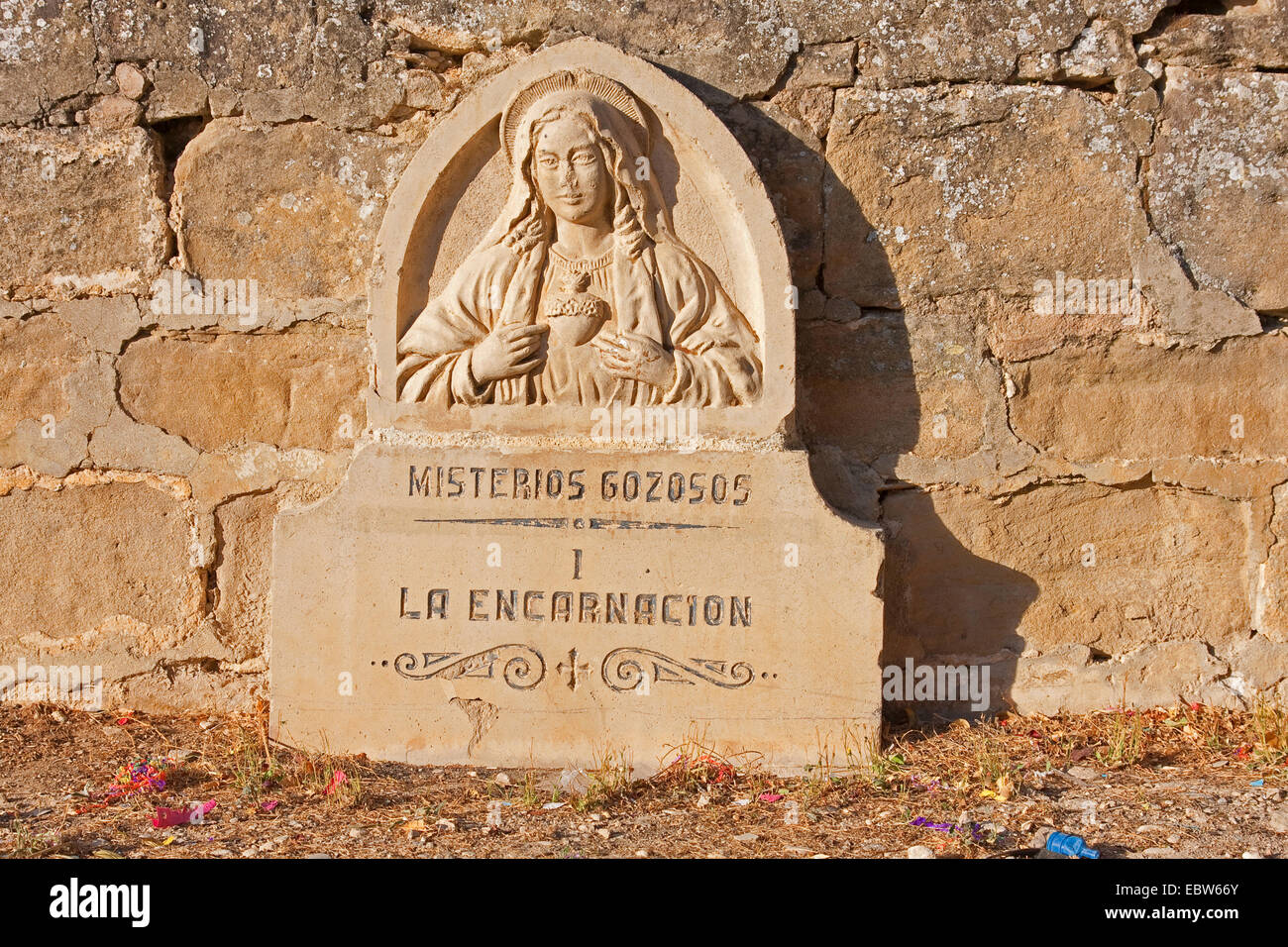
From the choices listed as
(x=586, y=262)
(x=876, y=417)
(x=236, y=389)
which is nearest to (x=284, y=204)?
(x=236, y=389)

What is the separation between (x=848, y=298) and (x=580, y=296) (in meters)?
0.90

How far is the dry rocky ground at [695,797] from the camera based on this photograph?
290cm

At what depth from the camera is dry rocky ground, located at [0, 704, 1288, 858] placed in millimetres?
2896

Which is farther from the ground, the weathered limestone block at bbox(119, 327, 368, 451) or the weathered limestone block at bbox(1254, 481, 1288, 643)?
the weathered limestone block at bbox(119, 327, 368, 451)

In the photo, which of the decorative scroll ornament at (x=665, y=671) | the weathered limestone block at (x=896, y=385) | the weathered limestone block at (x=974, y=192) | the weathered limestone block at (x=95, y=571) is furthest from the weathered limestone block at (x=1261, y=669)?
the weathered limestone block at (x=95, y=571)

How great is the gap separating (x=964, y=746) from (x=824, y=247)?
1665mm

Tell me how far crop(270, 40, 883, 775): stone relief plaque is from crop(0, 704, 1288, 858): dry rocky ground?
0.16m

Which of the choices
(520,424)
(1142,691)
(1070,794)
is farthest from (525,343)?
(1142,691)

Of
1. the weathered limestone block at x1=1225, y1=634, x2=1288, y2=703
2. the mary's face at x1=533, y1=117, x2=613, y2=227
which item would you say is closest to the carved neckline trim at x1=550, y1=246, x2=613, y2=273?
the mary's face at x1=533, y1=117, x2=613, y2=227

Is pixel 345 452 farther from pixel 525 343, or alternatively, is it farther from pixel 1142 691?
pixel 1142 691

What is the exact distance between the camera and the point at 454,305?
12.3 feet

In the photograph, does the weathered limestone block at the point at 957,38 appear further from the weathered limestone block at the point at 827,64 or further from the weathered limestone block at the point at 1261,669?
the weathered limestone block at the point at 1261,669

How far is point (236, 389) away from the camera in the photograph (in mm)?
3984

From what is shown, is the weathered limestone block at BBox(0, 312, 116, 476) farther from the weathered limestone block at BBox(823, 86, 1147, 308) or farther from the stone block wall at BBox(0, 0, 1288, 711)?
the weathered limestone block at BBox(823, 86, 1147, 308)
